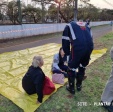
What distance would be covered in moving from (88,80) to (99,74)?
580 mm

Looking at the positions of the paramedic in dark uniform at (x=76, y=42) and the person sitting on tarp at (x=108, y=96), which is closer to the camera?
the person sitting on tarp at (x=108, y=96)

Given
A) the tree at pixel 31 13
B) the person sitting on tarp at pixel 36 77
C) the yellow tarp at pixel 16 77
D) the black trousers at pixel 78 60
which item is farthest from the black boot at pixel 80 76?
the tree at pixel 31 13

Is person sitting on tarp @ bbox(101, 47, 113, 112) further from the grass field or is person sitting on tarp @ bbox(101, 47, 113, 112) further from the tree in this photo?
the tree

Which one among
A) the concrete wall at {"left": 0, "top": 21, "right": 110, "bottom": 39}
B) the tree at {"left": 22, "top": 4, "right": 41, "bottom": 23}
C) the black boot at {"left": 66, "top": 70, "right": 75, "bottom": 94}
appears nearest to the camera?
the black boot at {"left": 66, "top": 70, "right": 75, "bottom": 94}

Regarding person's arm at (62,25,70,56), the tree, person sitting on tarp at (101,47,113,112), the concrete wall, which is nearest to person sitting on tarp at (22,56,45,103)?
person's arm at (62,25,70,56)

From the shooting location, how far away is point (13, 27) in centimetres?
1008

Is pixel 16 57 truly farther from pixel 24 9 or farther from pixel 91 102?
pixel 24 9

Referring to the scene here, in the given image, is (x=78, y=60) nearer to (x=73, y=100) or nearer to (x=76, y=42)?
(x=76, y=42)

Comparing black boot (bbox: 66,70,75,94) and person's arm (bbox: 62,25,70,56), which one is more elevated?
person's arm (bbox: 62,25,70,56)

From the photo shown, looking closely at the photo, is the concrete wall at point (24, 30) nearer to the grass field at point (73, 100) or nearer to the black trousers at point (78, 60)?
the grass field at point (73, 100)

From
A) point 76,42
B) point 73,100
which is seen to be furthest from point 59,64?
point 76,42

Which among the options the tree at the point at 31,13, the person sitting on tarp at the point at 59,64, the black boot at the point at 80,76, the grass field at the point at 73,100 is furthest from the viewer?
the tree at the point at 31,13

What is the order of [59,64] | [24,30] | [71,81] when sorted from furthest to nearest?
[24,30] < [59,64] < [71,81]

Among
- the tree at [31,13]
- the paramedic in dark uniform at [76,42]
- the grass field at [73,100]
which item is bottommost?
the grass field at [73,100]
